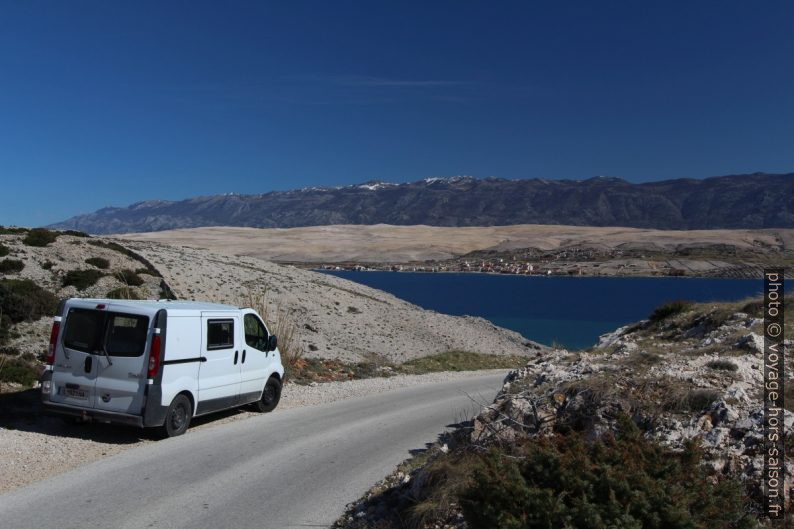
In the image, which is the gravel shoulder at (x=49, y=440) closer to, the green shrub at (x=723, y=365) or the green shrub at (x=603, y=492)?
the green shrub at (x=603, y=492)

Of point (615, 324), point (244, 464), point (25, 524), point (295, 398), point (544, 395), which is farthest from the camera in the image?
point (615, 324)

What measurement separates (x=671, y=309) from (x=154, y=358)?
13.9m

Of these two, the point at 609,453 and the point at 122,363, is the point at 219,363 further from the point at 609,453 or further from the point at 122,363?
the point at 609,453

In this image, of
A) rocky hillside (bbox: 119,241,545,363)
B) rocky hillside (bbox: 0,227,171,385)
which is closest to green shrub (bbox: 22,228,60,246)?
rocky hillside (bbox: 0,227,171,385)

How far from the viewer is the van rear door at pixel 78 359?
987cm

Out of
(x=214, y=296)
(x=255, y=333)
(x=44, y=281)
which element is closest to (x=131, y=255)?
(x=214, y=296)

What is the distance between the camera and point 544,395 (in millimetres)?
8594

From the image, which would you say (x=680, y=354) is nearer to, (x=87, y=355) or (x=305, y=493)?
(x=305, y=493)

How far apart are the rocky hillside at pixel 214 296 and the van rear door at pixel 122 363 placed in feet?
15.3

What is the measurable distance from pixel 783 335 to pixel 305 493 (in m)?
7.95

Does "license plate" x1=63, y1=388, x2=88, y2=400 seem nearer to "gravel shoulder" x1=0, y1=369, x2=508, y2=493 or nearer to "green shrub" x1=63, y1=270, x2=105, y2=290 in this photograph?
"gravel shoulder" x1=0, y1=369, x2=508, y2=493

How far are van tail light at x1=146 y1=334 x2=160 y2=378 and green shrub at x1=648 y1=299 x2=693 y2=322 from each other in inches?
529

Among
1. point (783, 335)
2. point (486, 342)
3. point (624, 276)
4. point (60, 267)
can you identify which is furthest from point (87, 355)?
point (624, 276)

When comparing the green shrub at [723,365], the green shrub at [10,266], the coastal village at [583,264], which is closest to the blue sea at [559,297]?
the coastal village at [583,264]
